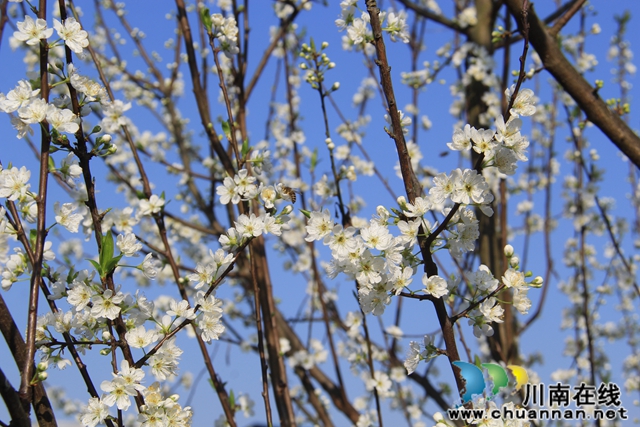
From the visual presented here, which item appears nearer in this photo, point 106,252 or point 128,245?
point 106,252

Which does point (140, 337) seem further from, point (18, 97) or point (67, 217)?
point (18, 97)

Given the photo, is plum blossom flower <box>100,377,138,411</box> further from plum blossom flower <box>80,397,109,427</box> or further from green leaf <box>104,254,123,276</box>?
green leaf <box>104,254,123,276</box>

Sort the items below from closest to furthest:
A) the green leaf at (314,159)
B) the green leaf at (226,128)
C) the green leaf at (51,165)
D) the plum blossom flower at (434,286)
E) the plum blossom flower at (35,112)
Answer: the plum blossom flower at (434,286) → the plum blossom flower at (35,112) → the green leaf at (51,165) → the green leaf at (226,128) → the green leaf at (314,159)

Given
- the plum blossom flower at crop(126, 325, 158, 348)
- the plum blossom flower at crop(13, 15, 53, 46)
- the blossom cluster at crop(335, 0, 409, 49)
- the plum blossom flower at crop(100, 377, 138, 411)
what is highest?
the blossom cluster at crop(335, 0, 409, 49)

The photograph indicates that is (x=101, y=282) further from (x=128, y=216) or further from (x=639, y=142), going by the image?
(x=639, y=142)

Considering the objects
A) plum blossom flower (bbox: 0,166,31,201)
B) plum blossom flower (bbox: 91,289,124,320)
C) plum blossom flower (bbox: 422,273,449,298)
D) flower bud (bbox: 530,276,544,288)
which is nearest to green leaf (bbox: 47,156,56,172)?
plum blossom flower (bbox: 0,166,31,201)

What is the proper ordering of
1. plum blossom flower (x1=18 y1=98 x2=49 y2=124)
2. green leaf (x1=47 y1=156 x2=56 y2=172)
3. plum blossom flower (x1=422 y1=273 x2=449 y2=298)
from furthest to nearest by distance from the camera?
→ green leaf (x1=47 y1=156 x2=56 y2=172) → plum blossom flower (x1=18 y1=98 x2=49 y2=124) → plum blossom flower (x1=422 y1=273 x2=449 y2=298)

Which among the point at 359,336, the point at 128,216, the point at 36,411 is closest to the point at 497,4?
the point at 359,336

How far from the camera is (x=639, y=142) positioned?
2.45 meters

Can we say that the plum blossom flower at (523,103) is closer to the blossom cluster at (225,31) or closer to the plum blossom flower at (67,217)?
the plum blossom flower at (67,217)

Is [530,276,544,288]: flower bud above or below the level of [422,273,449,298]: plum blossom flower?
above

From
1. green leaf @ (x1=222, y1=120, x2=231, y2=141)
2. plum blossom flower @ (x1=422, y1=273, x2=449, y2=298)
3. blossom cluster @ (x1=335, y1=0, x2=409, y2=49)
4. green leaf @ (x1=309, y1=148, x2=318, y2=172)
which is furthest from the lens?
green leaf @ (x1=309, y1=148, x2=318, y2=172)

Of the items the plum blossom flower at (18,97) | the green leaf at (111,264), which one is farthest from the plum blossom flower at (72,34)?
the green leaf at (111,264)

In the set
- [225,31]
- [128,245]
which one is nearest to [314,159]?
[225,31]
